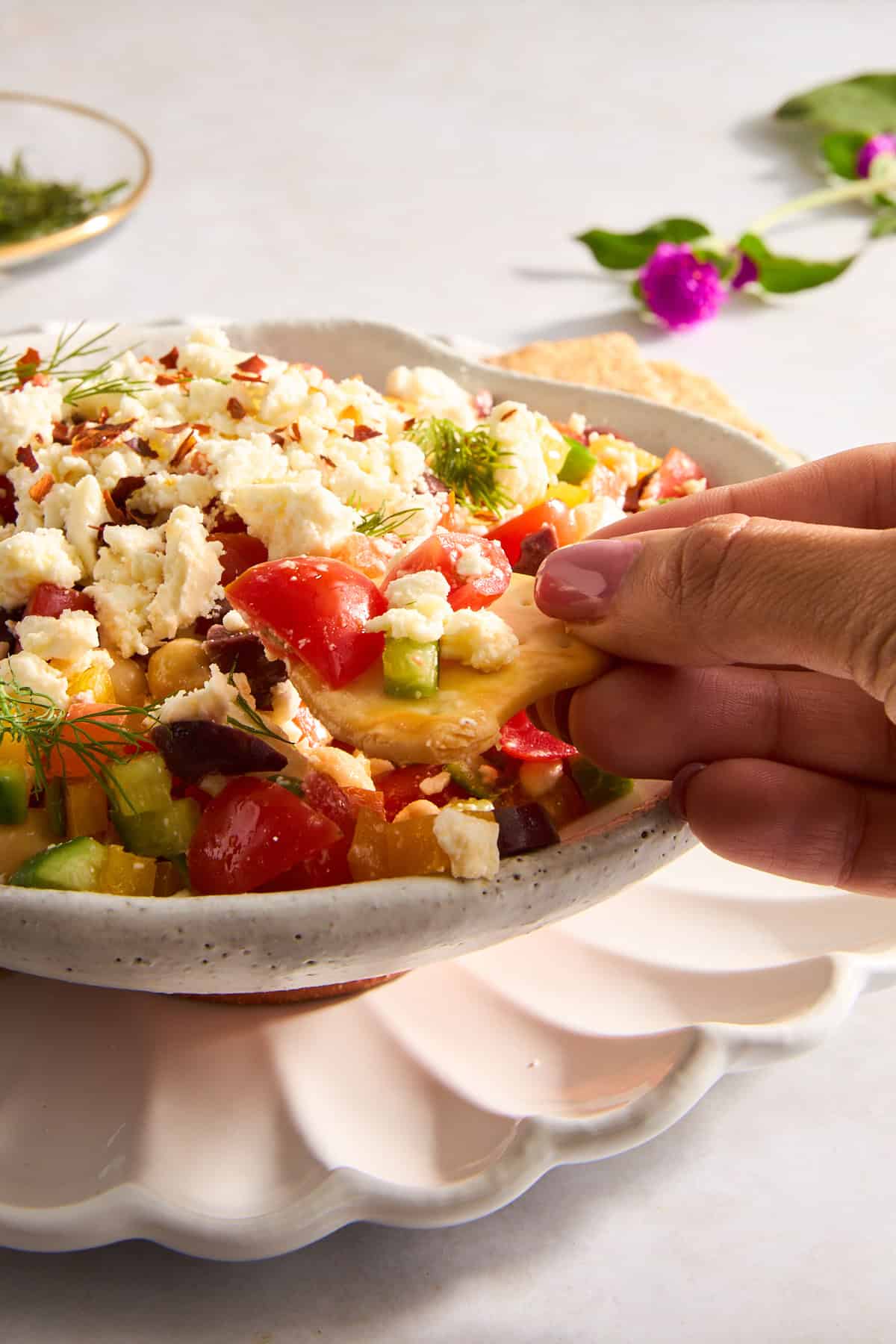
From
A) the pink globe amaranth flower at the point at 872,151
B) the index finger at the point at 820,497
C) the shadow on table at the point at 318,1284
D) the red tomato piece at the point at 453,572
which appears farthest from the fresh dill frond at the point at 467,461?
the pink globe amaranth flower at the point at 872,151

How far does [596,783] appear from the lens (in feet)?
8.13

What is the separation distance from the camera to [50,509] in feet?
8.82

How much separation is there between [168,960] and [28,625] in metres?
0.70

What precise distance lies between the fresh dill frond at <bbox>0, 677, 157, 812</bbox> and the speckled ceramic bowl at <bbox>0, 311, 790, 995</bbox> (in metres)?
0.25

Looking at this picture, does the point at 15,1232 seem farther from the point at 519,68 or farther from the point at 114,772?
the point at 519,68

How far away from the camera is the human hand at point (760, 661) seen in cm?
196

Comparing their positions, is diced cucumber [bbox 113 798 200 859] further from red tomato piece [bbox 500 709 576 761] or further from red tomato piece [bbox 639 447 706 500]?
red tomato piece [bbox 639 447 706 500]

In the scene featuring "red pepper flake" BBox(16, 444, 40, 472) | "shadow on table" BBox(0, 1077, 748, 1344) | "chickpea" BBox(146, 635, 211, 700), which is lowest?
"shadow on table" BBox(0, 1077, 748, 1344)

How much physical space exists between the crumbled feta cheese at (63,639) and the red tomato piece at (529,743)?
0.73 metres

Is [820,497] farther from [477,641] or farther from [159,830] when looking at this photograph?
[159,830]

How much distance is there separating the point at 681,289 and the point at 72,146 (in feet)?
8.18

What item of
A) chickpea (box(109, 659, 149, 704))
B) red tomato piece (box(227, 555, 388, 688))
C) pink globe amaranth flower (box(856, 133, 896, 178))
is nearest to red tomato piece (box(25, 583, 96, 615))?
chickpea (box(109, 659, 149, 704))

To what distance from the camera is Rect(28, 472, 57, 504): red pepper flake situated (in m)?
2.72

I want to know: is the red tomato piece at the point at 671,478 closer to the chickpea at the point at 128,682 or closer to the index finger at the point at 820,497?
the index finger at the point at 820,497
